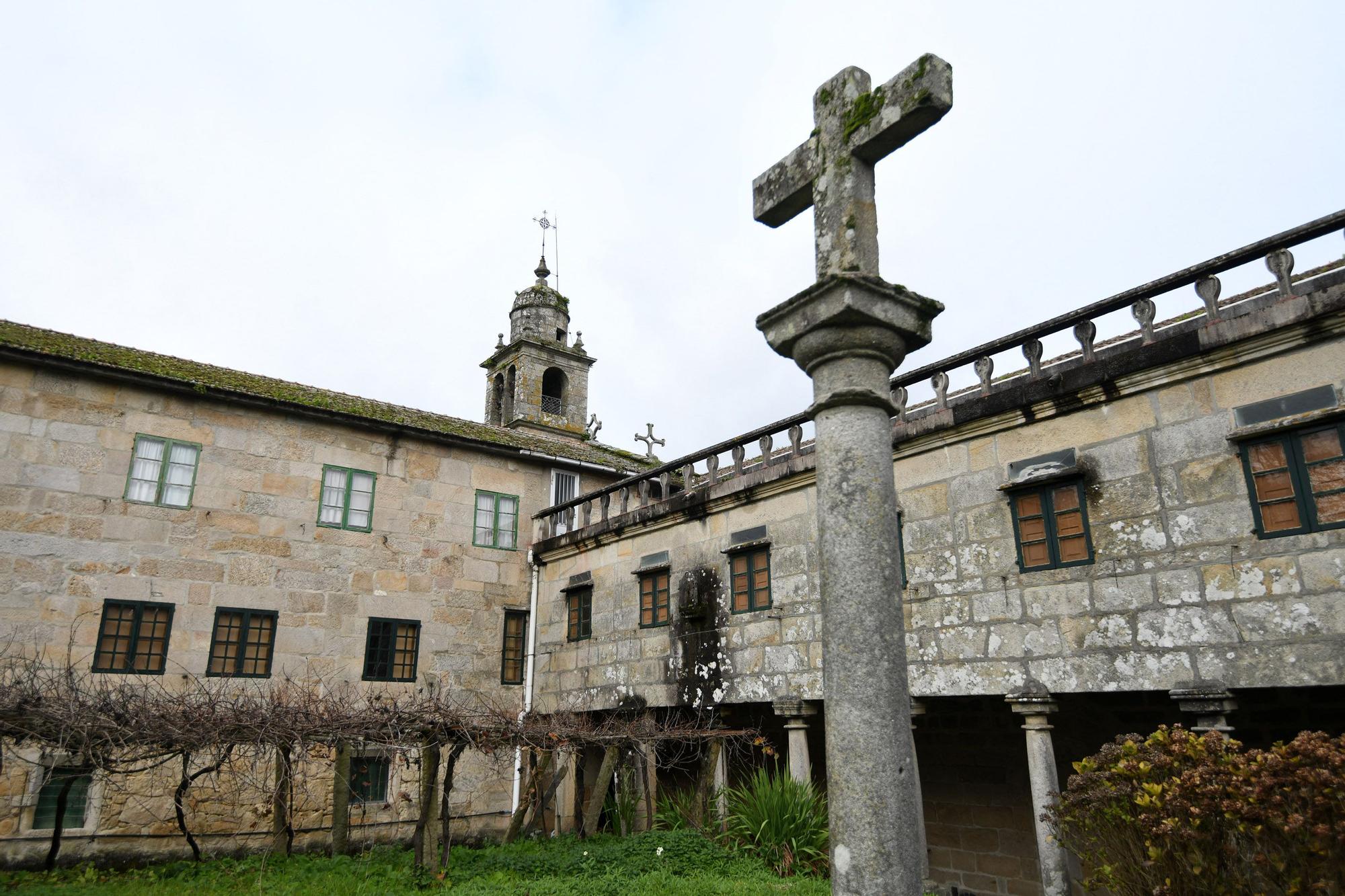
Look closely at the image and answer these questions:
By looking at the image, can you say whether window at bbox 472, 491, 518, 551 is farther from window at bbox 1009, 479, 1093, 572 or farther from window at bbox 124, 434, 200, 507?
window at bbox 1009, 479, 1093, 572

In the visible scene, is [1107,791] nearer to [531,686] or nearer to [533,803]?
[533,803]

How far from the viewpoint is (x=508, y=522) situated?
17.3 metres

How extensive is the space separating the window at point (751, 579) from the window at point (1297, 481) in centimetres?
593

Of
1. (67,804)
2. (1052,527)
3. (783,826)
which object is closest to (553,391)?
(67,804)

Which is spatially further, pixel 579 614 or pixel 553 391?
pixel 553 391

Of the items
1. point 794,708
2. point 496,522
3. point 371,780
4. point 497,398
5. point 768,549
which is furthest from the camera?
point 497,398

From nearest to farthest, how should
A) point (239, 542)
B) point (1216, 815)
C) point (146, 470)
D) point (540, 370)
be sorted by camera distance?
point (1216, 815), point (146, 470), point (239, 542), point (540, 370)

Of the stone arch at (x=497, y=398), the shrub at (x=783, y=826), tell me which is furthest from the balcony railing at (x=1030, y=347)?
the stone arch at (x=497, y=398)

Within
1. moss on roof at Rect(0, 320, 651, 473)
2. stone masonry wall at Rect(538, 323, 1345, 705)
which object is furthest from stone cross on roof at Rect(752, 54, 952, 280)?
moss on roof at Rect(0, 320, 651, 473)

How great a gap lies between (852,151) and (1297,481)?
5.28 metres

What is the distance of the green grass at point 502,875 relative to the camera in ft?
28.4

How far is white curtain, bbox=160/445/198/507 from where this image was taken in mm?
13788

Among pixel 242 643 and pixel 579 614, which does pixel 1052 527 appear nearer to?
pixel 579 614

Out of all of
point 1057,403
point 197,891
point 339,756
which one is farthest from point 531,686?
point 1057,403
